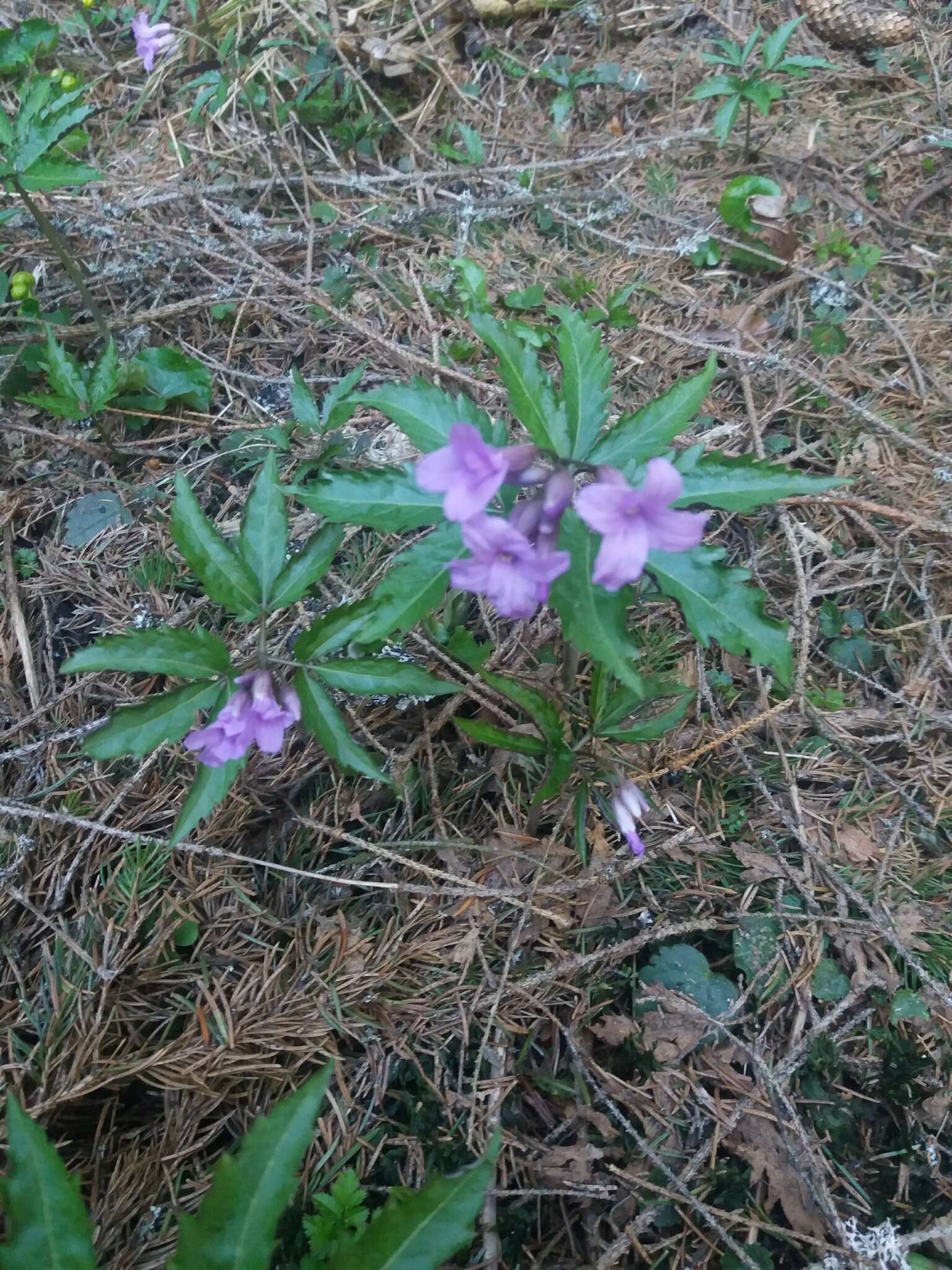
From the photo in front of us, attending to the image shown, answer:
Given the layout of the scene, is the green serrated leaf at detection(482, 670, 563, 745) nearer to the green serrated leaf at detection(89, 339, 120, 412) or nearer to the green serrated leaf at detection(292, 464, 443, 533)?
the green serrated leaf at detection(292, 464, 443, 533)

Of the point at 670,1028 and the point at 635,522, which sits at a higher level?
the point at 635,522

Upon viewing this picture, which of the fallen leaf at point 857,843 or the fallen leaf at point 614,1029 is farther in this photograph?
the fallen leaf at point 857,843

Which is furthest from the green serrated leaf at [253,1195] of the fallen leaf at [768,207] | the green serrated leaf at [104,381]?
the fallen leaf at [768,207]

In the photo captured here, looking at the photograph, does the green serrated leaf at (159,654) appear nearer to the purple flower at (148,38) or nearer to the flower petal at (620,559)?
the flower petal at (620,559)

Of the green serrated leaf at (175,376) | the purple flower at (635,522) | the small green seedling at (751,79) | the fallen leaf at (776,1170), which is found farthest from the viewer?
the small green seedling at (751,79)

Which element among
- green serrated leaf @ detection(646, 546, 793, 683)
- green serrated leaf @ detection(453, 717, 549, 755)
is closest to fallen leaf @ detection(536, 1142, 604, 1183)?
green serrated leaf @ detection(453, 717, 549, 755)

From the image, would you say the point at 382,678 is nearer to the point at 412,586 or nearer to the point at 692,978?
the point at 412,586

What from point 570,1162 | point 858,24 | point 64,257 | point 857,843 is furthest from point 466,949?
point 858,24
